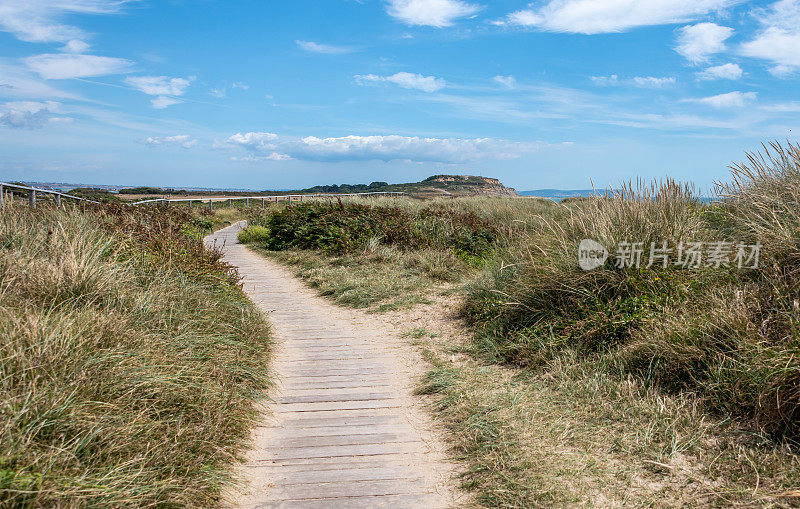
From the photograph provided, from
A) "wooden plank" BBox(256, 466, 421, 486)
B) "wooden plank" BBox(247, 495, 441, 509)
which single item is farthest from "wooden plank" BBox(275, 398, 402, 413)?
"wooden plank" BBox(247, 495, 441, 509)

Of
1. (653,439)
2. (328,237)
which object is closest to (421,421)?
(653,439)

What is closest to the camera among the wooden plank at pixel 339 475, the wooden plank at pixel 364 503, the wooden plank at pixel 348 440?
the wooden plank at pixel 364 503

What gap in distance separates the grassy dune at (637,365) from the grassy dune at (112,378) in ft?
5.54

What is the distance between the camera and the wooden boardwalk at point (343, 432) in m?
3.22

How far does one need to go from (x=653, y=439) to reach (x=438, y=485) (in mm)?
1521

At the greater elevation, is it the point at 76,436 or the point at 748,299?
the point at 748,299

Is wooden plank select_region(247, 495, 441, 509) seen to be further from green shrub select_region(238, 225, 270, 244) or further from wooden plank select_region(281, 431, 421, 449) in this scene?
green shrub select_region(238, 225, 270, 244)

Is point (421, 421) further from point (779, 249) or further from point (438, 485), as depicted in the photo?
point (779, 249)

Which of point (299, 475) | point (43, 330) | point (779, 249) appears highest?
point (779, 249)

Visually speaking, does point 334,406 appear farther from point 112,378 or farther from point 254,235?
point 254,235

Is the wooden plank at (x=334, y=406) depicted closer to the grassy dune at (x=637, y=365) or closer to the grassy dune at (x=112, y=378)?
the grassy dune at (x=112, y=378)

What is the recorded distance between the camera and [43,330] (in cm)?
318

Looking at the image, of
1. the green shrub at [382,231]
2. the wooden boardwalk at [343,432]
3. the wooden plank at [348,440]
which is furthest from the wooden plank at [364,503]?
the green shrub at [382,231]

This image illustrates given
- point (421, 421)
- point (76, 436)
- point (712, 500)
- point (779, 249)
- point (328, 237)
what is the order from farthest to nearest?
point (328, 237)
point (779, 249)
point (421, 421)
point (712, 500)
point (76, 436)
